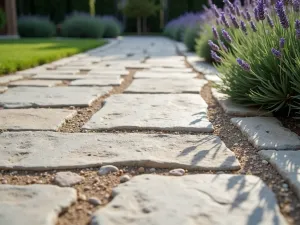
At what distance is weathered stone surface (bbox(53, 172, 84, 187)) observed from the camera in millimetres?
1312

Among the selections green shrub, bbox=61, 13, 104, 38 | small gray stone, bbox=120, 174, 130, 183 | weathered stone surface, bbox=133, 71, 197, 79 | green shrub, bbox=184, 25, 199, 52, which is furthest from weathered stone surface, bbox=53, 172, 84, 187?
green shrub, bbox=61, 13, 104, 38

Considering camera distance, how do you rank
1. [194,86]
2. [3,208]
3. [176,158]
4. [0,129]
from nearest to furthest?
1. [3,208]
2. [176,158]
3. [0,129]
4. [194,86]

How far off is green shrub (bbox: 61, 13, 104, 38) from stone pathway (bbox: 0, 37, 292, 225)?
12004 mm

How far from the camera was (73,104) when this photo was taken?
2.59 meters

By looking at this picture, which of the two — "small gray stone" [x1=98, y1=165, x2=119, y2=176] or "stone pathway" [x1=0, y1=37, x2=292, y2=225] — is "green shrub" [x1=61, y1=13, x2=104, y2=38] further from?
"small gray stone" [x1=98, y1=165, x2=119, y2=176]

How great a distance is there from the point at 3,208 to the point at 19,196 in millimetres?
94

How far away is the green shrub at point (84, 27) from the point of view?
1462 centimetres

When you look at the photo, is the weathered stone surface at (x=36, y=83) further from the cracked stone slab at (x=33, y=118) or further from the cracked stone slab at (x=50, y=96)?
the cracked stone slab at (x=33, y=118)

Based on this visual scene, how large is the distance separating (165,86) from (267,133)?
1.60m

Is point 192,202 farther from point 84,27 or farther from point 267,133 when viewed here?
point 84,27

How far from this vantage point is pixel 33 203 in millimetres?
1129

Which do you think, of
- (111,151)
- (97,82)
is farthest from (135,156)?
(97,82)

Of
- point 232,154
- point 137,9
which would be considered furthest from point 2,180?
point 137,9

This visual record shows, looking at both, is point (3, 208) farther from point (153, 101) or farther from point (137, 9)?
point (137, 9)
